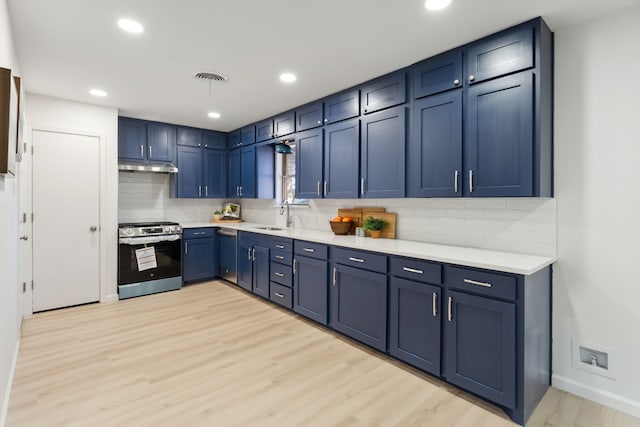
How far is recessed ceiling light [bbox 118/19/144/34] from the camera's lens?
2262 millimetres

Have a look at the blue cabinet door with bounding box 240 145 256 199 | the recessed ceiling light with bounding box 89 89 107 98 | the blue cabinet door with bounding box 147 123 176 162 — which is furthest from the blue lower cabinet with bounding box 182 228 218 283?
the recessed ceiling light with bounding box 89 89 107 98

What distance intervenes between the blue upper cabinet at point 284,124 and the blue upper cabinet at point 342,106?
2.19 ft

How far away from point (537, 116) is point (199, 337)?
3332mm

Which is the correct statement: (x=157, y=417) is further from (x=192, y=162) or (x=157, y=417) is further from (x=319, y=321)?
(x=192, y=162)

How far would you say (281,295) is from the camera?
153 inches

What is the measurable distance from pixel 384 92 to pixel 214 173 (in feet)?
11.5

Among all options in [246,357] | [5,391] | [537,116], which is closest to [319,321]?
[246,357]

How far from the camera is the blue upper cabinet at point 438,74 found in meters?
2.57

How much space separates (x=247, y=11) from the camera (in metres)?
2.14

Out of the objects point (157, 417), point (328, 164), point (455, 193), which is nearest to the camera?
point (157, 417)

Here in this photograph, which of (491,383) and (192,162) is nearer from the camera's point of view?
(491,383)

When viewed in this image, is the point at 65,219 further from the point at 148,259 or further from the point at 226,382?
the point at 226,382

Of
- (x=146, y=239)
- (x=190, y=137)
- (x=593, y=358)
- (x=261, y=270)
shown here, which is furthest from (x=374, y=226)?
(x=190, y=137)

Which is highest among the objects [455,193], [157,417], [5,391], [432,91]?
[432,91]
